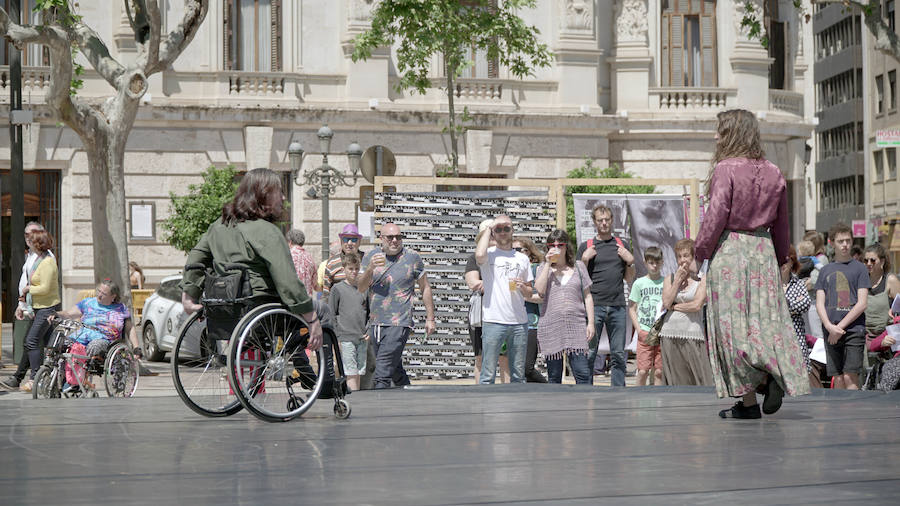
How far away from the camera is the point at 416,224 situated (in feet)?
55.4

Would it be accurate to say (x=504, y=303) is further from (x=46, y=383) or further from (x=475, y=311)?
(x=46, y=383)

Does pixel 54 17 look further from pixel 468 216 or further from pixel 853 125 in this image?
pixel 853 125

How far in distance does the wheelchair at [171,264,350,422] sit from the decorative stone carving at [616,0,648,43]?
1027 inches

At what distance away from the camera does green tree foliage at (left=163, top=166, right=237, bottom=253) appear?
30.1m

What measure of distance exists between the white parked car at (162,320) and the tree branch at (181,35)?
12.2 feet

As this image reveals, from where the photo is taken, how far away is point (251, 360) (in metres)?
8.94

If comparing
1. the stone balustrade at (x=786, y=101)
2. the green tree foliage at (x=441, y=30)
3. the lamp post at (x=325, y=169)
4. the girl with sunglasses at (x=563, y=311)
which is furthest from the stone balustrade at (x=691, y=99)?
the girl with sunglasses at (x=563, y=311)

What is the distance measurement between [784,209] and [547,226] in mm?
7934

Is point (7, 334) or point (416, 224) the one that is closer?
point (416, 224)

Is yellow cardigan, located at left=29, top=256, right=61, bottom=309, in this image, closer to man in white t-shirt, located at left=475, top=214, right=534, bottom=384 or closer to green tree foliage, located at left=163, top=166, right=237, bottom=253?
man in white t-shirt, located at left=475, top=214, right=534, bottom=384

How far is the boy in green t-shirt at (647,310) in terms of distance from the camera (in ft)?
47.2

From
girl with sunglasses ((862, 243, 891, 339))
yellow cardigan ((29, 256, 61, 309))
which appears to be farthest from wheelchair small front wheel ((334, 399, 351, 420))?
yellow cardigan ((29, 256, 61, 309))

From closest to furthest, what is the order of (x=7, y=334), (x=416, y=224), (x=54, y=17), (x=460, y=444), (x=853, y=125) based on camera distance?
(x=460, y=444) < (x=416, y=224) < (x=54, y=17) < (x=7, y=334) < (x=853, y=125)

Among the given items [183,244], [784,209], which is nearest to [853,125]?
[183,244]
